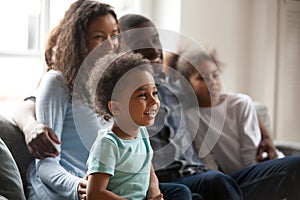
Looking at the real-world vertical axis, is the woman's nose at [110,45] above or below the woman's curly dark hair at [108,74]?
above

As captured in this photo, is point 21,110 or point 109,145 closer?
point 109,145

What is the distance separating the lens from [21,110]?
1.87m

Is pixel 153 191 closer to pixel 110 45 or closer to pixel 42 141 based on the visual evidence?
pixel 42 141

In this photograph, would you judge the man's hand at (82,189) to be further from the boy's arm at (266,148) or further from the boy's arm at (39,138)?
the boy's arm at (266,148)

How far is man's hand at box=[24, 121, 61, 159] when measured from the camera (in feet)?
5.52

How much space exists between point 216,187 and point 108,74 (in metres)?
0.62

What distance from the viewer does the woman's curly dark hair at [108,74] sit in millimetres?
1523

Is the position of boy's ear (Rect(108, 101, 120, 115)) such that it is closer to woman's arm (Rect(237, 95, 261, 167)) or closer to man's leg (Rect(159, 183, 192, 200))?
man's leg (Rect(159, 183, 192, 200))

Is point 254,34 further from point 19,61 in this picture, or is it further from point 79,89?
point 79,89

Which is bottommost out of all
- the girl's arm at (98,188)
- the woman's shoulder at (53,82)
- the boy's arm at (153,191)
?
the boy's arm at (153,191)

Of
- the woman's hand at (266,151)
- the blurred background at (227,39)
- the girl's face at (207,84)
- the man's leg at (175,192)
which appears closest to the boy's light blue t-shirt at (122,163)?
the man's leg at (175,192)

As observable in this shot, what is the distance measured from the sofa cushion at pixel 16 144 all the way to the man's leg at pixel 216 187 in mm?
614

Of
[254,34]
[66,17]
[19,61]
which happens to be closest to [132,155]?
[66,17]

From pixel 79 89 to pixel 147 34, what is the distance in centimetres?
50
